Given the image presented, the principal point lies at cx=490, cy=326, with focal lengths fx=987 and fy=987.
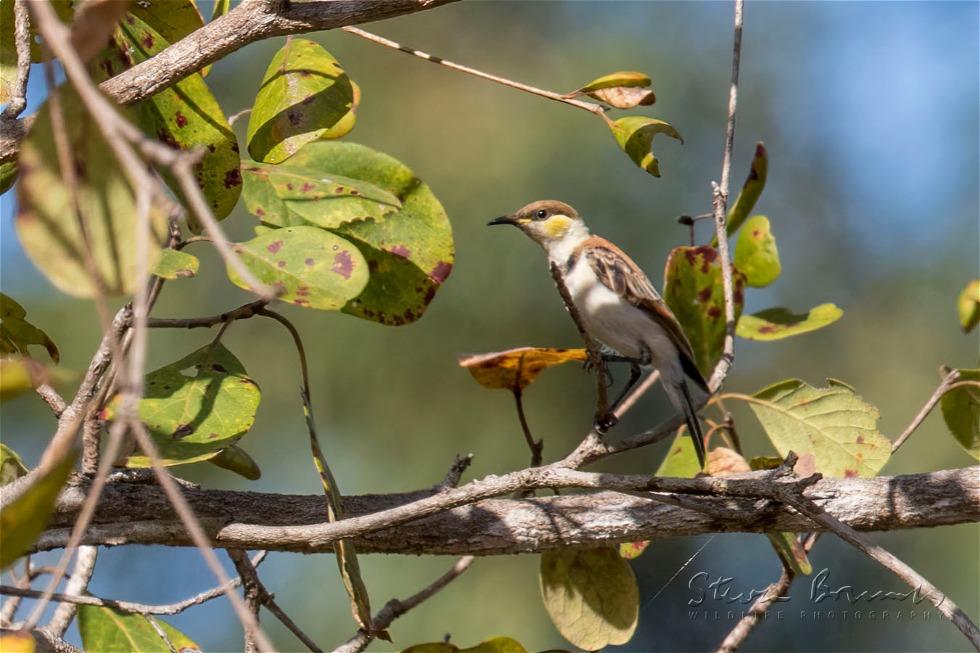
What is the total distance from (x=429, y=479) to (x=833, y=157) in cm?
539

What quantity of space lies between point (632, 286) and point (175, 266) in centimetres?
187

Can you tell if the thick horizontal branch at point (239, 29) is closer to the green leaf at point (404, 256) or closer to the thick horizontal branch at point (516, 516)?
the green leaf at point (404, 256)

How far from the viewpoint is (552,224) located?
3354mm

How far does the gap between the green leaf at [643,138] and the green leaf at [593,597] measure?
0.76 m

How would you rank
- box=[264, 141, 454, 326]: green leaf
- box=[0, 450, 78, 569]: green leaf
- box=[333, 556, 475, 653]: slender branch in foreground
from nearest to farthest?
box=[0, 450, 78, 569]: green leaf
box=[333, 556, 475, 653]: slender branch in foreground
box=[264, 141, 454, 326]: green leaf

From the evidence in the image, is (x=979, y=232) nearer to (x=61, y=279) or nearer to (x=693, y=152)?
(x=693, y=152)

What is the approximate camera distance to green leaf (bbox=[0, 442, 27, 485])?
1.66m

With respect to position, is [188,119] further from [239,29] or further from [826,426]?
[826,426]

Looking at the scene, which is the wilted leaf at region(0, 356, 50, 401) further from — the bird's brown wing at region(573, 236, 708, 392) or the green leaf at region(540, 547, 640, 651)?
A: the bird's brown wing at region(573, 236, 708, 392)

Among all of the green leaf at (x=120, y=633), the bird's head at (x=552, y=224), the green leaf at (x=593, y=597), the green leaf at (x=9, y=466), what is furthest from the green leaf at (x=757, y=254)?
the green leaf at (x=9, y=466)

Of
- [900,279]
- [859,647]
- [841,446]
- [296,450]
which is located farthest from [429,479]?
[841,446]

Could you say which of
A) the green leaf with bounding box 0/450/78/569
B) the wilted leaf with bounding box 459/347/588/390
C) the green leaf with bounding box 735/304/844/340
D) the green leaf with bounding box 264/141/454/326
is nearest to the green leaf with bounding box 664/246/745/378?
the green leaf with bounding box 735/304/844/340

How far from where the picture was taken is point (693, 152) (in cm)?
810

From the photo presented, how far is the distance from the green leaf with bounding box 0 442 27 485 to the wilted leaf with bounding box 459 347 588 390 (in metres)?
0.78
